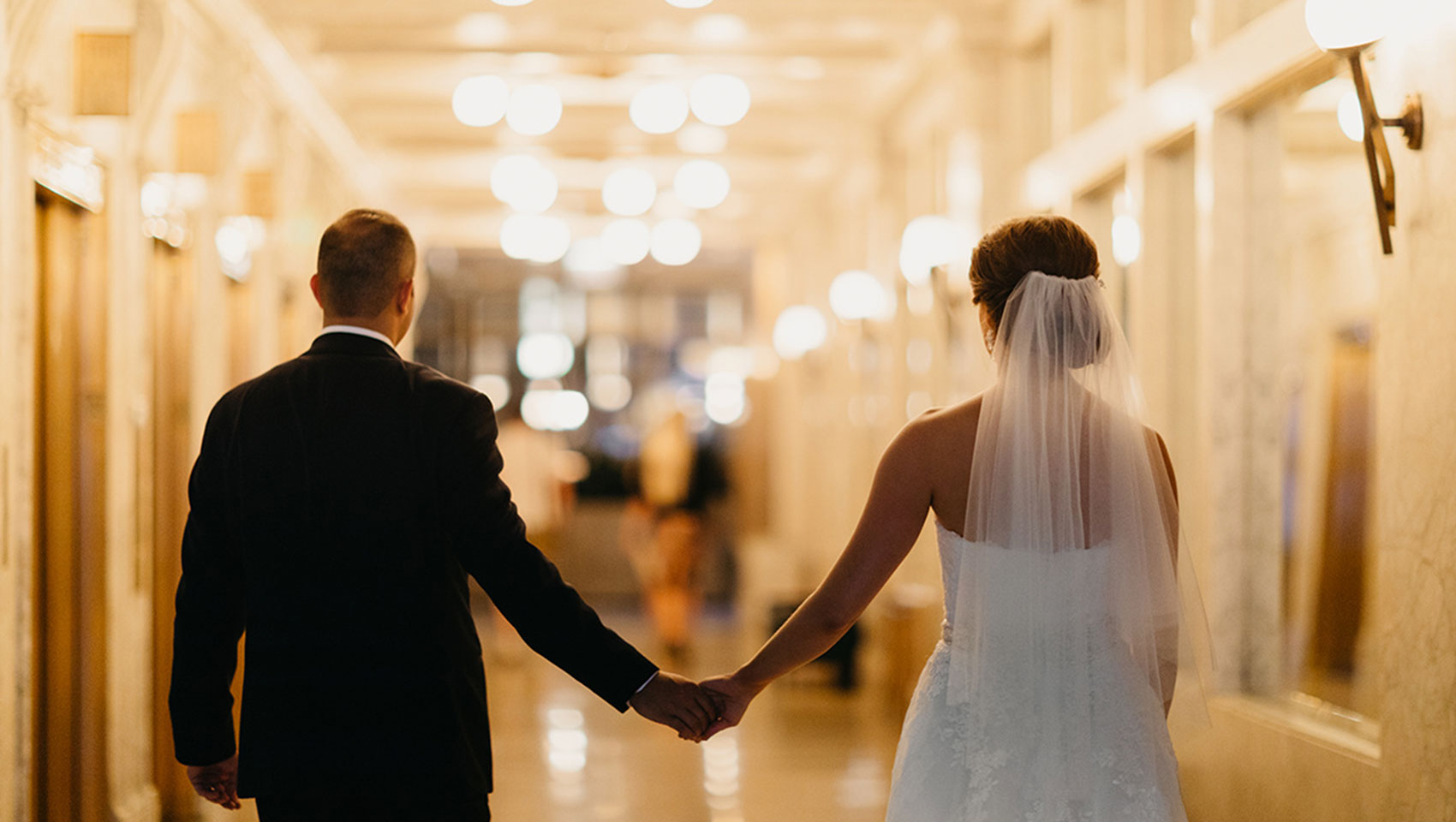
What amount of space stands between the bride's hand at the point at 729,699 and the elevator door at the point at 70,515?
9.03 feet

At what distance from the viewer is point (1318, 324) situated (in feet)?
32.9

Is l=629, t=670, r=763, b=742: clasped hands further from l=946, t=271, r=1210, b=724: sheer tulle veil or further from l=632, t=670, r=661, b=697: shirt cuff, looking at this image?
l=946, t=271, r=1210, b=724: sheer tulle veil

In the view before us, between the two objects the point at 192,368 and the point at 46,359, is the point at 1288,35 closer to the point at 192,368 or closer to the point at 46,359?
the point at 46,359

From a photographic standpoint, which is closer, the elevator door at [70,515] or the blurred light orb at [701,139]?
the elevator door at [70,515]

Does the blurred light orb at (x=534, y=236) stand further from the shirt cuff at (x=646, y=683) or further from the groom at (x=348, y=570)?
the groom at (x=348, y=570)

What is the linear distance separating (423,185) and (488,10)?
6051 mm

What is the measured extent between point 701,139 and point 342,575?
953 cm

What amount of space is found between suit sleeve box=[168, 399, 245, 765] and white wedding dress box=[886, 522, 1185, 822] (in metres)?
1.36

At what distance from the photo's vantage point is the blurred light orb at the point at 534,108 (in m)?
9.20

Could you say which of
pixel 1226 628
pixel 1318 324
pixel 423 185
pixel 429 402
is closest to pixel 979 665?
pixel 429 402

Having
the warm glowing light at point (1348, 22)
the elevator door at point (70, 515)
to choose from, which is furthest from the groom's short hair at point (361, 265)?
the elevator door at point (70, 515)

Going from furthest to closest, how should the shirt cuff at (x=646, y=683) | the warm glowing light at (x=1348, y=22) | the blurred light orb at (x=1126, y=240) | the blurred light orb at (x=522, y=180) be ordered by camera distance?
1. the blurred light orb at (x=522, y=180)
2. the blurred light orb at (x=1126, y=240)
3. the warm glowing light at (x=1348, y=22)
4. the shirt cuff at (x=646, y=683)

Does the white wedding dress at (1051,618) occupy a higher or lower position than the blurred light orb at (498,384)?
lower

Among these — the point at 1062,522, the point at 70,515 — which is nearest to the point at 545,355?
the point at 70,515
